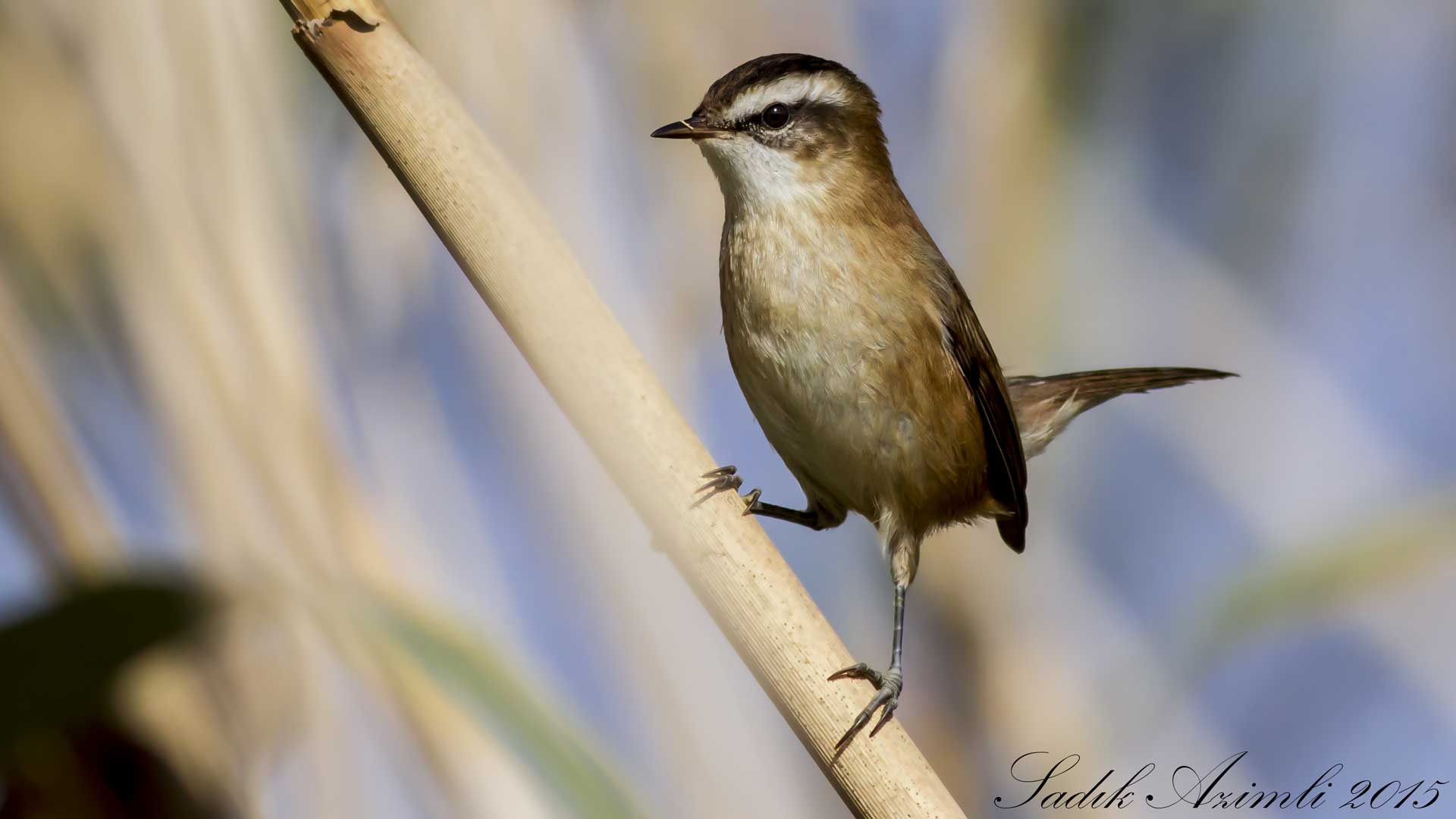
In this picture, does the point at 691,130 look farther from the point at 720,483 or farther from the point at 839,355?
the point at 720,483

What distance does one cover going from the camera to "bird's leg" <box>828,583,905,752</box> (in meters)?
1.33

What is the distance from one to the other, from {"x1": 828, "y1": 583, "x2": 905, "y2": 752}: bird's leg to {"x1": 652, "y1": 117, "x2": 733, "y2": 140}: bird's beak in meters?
0.95

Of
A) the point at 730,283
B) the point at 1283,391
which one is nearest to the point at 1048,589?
the point at 1283,391

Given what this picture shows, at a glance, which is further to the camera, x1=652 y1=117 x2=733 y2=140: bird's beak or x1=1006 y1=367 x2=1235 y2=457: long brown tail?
x1=1006 y1=367 x2=1235 y2=457: long brown tail

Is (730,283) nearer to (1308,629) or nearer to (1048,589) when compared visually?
(1048,589)

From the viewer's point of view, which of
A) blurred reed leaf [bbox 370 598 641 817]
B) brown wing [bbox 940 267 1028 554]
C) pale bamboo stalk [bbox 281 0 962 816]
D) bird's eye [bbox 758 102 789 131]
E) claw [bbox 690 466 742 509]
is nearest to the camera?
pale bamboo stalk [bbox 281 0 962 816]

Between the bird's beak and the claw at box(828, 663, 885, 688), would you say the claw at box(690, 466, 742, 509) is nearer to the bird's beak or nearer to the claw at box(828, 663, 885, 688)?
the claw at box(828, 663, 885, 688)

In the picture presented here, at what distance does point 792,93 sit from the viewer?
7.02 ft

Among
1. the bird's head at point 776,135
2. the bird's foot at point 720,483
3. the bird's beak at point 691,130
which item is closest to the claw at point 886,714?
the bird's foot at point 720,483

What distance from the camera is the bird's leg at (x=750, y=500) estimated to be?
1.35 meters

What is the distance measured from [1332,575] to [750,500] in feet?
3.86

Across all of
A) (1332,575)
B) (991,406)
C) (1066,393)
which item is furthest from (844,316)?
(1332,575)

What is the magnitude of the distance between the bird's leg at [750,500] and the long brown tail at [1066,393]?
0.56 meters

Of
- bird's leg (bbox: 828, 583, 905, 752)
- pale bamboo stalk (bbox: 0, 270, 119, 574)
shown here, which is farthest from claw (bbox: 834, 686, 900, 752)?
pale bamboo stalk (bbox: 0, 270, 119, 574)
